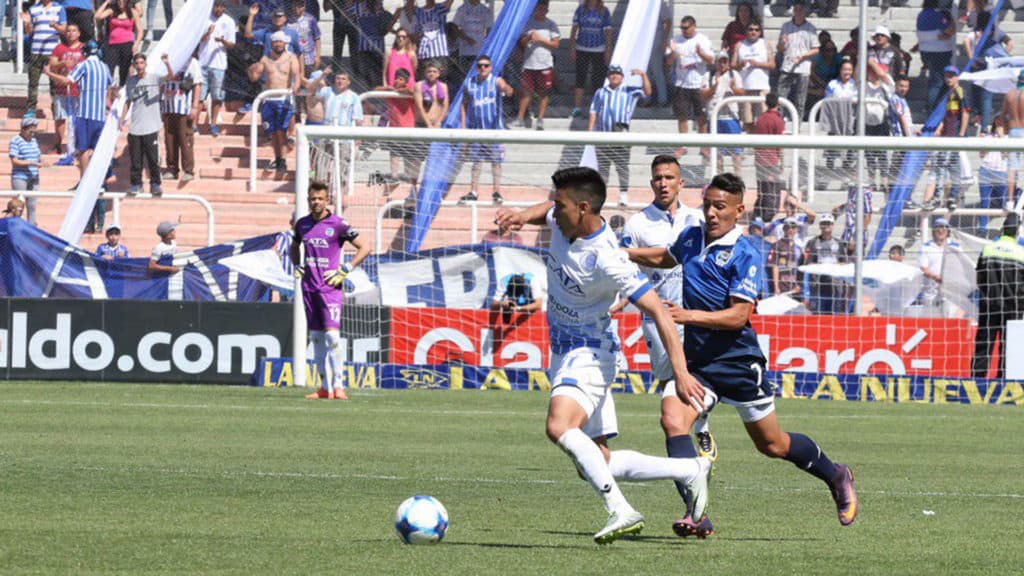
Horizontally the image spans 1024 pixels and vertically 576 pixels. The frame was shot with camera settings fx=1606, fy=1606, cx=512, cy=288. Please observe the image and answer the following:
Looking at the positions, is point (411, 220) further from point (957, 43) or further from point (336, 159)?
point (957, 43)

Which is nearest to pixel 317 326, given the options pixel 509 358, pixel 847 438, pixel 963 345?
pixel 509 358

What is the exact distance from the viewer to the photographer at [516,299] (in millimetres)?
20344

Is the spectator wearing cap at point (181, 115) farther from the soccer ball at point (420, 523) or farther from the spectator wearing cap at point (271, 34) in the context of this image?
the soccer ball at point (420, 523)

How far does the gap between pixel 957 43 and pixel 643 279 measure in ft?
61.5

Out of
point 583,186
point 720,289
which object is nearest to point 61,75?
point 720,289

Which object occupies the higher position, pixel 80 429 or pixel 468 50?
pixel 468 50

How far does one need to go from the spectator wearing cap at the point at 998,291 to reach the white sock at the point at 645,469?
1287 cm

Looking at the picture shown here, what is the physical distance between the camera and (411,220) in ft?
69.0

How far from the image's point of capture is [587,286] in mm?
7941

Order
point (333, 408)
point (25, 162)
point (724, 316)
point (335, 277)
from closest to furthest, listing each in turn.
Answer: point (724, 316) → point (333, 408) → point (335, 277) → point (25, 162)

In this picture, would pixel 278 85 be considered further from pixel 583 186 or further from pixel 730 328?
pixel 583 186

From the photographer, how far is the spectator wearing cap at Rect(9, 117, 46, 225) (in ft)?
27.9

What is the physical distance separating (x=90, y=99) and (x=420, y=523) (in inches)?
749

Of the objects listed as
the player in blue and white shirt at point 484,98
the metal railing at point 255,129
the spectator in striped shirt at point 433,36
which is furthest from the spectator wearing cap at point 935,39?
the metal railing at point 255,129
